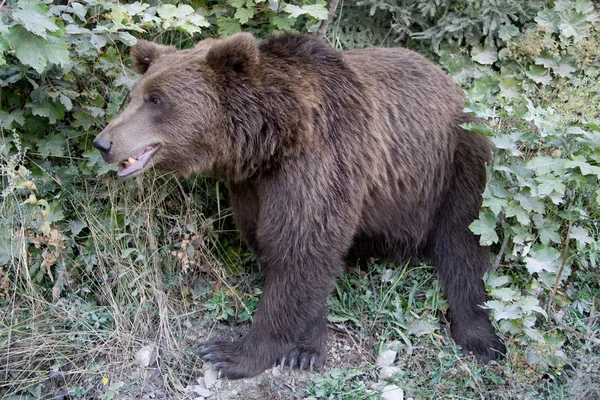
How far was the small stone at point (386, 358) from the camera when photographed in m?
4.05

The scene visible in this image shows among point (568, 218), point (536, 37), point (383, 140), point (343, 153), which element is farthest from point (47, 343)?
point (536, 37)

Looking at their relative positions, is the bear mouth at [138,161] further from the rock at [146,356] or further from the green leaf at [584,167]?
the green leaf at [584,167]

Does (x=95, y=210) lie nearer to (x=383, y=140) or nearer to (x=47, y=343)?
(x=47, y=343)

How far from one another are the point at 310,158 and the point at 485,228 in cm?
118

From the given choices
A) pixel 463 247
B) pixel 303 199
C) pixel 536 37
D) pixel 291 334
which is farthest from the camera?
pixel 536 37

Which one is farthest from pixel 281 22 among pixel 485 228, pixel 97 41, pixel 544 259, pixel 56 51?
pixel 544 259

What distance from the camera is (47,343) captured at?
3.90 metres

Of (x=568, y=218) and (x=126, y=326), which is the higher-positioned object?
(x=568, y=218)

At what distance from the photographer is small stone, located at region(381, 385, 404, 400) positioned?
3.77 m

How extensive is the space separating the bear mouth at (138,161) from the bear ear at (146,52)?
1.99 ft

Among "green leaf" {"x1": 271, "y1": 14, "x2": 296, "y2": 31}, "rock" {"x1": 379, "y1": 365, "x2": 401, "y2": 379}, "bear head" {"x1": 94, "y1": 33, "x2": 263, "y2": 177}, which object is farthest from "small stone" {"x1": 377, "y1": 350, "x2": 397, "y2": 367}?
"green leaf" {"x1": 271, "y1": 14, "x2": 296, "y2": 31}

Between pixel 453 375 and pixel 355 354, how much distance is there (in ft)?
2.05

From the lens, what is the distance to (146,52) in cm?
387

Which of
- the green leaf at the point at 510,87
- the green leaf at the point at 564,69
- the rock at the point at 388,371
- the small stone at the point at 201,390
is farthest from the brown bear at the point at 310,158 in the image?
the green leaf at the point at 564,69
